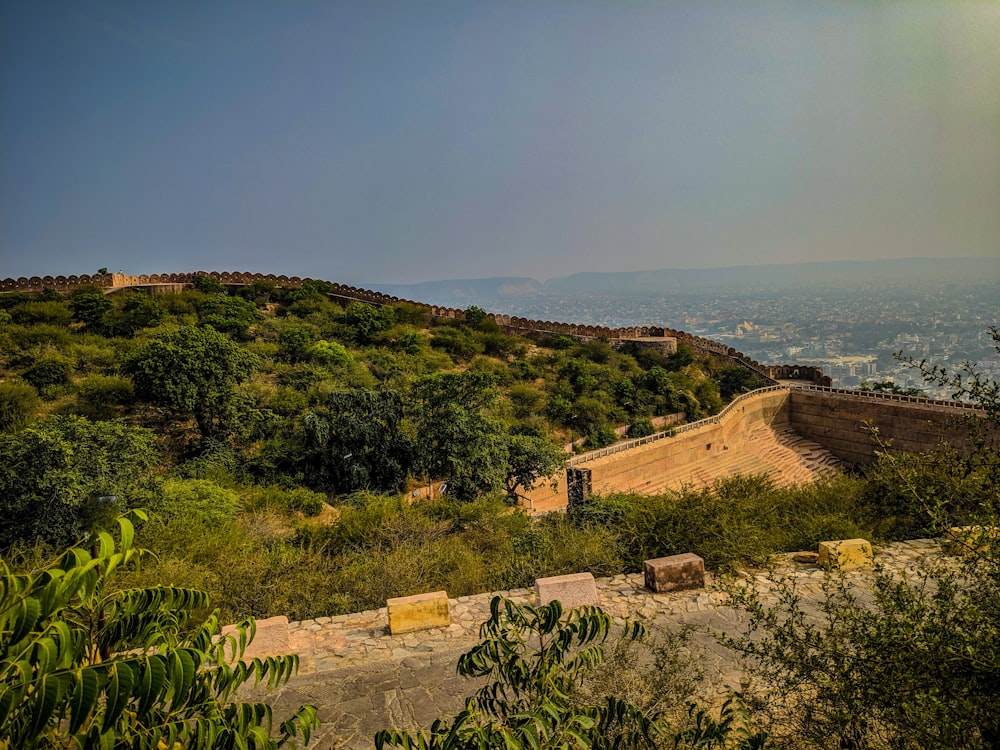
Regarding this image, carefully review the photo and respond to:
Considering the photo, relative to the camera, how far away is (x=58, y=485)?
26.5 ft

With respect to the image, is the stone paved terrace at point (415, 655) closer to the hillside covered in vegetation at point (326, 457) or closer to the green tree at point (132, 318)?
the hillside covered in vegetation at point (326, 457)

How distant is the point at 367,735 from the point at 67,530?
679cm

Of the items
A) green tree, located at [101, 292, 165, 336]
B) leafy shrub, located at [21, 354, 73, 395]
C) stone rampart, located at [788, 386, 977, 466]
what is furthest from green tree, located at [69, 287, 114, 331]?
stone rampart, located at [788, 386, 977, 466]

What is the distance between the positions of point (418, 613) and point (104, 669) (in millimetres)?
4550

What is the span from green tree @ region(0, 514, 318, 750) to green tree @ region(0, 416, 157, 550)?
24.6 ft

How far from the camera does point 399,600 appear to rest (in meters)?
5.59

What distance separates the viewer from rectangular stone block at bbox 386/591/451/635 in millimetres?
5480

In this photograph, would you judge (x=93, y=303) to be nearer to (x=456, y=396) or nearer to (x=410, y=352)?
(x=410, y=352)

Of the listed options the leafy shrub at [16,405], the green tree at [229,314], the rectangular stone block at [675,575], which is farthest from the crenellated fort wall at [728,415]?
the leafy shrub at [16,405]

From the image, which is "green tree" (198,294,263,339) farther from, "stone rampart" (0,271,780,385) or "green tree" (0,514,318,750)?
"green tree" (0,514,318,750)

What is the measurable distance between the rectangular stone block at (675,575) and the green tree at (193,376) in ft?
40.3

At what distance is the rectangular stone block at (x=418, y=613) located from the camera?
5.48 meters

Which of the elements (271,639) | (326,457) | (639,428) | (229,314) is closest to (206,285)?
(229,314)

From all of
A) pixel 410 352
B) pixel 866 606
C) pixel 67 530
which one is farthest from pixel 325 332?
pixel 866 606
